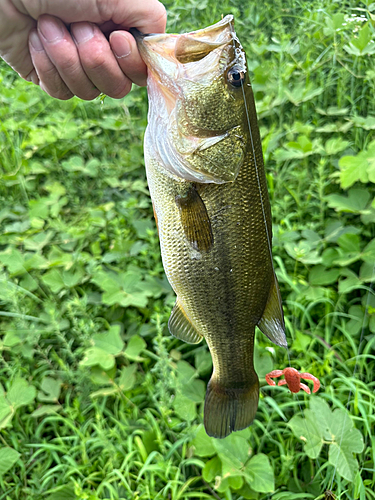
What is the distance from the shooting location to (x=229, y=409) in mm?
1401

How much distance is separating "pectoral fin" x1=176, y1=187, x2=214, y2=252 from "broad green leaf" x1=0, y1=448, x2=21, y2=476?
1.49 meters

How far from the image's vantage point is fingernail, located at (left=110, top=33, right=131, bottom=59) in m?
1.31

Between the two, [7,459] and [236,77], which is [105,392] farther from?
[236,77]

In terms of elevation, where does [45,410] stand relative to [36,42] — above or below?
below

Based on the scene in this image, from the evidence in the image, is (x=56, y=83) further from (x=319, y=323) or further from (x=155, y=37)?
(x=319, y=323)

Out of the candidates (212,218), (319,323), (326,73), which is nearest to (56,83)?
(212,218)

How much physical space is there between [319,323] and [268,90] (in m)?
1.83

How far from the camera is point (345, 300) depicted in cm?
221

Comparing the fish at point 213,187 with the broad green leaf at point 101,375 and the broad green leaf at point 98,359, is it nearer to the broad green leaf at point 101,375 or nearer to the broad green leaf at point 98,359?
the broad green leaf at point 98,359

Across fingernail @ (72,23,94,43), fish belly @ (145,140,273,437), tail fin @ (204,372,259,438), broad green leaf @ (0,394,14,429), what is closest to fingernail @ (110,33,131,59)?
fingernail @ (72,23,94,43)

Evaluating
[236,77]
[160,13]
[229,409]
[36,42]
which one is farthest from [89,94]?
[229,409]

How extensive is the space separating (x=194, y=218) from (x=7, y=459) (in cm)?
159

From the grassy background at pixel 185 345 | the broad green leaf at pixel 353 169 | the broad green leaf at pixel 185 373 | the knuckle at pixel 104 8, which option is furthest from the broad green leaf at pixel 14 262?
the broad green leaf at pixel 353 169

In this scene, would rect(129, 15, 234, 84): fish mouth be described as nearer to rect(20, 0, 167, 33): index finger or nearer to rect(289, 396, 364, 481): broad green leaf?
rect(20, 0, 167, 33): index finger
